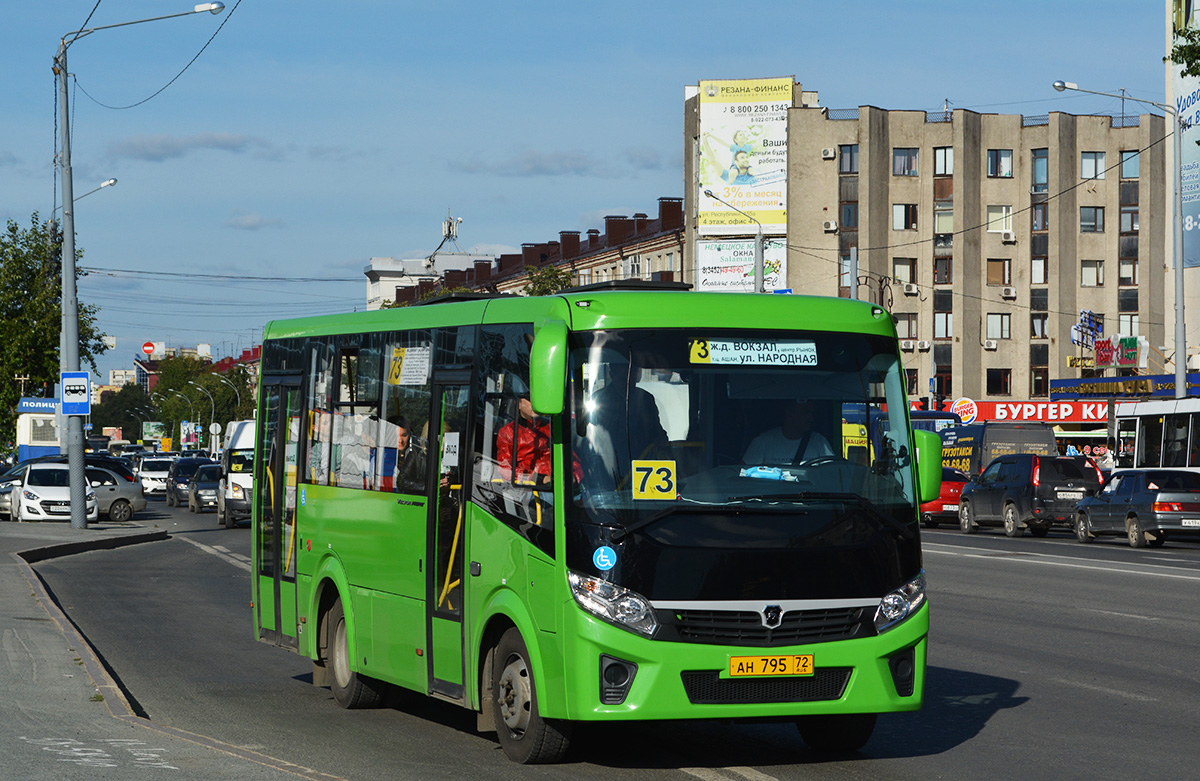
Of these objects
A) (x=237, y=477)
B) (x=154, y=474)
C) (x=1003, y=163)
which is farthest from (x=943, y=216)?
(x=237, y=477)

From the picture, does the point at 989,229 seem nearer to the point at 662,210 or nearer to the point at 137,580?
the point at 662,210

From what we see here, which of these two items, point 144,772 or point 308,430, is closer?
point 144,772

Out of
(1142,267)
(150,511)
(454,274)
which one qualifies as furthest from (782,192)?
(454,274)

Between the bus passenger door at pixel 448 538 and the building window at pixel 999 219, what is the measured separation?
76.9 metres

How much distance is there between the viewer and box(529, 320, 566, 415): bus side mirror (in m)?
7.59

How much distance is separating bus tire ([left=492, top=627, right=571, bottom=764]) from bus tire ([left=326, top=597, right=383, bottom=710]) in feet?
6.75

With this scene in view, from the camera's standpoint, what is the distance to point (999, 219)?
82.9 meters

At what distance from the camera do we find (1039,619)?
16391mm

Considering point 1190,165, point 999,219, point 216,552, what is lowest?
point 216,552

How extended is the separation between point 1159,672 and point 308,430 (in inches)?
259

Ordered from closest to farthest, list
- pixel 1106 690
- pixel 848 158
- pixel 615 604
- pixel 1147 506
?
1. pixel 615 604
2. pixel 1106 690
3. pixel 1147 506
4. pixel 848 158

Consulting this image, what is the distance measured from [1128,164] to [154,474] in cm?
5048

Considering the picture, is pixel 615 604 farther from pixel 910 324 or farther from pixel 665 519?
pixel 910 324

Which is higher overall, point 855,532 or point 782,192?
point 782,192
